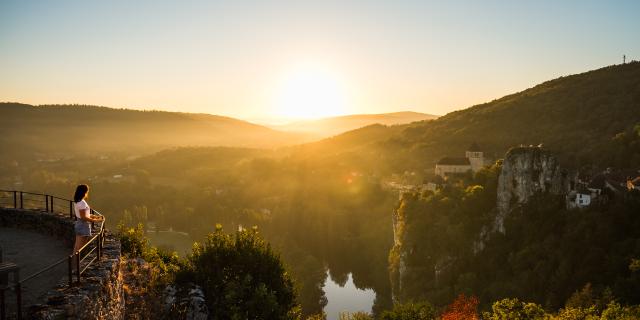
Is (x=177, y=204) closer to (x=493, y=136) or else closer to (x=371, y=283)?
(x=371, y=283)

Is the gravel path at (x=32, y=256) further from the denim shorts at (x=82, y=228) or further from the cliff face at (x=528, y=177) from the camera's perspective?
the cliff face at (x=528, y=177)

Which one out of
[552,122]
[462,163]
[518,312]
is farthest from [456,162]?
[552,122]

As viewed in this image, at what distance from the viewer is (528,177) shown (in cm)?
4978

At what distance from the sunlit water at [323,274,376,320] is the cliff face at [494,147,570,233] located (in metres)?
25.2

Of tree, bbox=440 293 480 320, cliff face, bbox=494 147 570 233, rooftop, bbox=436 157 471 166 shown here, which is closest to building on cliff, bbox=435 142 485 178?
rooftop, bbox=436 157 471 166

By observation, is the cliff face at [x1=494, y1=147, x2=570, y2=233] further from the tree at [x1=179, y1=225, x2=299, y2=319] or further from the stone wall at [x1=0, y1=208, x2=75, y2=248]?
the stone wall at [x1=0, y1=208, x2=75, y2=248]

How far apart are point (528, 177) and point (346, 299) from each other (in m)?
33.6

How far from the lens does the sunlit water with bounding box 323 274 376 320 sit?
64.9 metres

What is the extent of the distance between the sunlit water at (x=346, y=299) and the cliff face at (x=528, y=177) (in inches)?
993

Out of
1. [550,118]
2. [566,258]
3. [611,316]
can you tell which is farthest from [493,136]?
[611,316]

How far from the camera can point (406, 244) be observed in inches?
2304

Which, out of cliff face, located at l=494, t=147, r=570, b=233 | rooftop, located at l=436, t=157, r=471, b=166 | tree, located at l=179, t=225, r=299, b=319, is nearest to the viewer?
tree, located at l=179, t=225, r=299, b=319

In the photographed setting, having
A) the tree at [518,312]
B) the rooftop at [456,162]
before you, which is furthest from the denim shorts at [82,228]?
the rooftop at [456,162]

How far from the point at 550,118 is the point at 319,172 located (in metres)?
73.9
